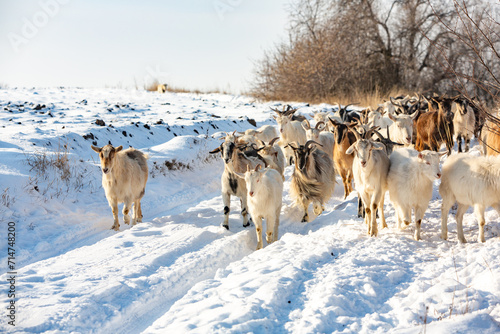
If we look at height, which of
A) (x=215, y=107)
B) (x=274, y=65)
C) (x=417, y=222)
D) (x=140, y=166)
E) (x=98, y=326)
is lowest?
(x=98, y=326)

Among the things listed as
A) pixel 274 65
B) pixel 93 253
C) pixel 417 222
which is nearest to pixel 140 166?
pixel 93 253

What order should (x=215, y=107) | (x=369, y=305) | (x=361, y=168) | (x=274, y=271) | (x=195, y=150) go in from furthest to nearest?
(x=215, y=107)
(x=195, y=150)
(x=361, y=168)
(x=274, y=271)
(x=369, y=305)

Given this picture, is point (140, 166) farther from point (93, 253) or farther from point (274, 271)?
point (274, 271)

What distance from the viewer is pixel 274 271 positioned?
5.77 metres

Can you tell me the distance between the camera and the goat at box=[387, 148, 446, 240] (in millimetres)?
6754

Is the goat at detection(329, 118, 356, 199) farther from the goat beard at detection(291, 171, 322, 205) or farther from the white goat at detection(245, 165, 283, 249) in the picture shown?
the white goat at detection(245, 165, 283, 249)

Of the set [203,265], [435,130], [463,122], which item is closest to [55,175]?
[203,265]

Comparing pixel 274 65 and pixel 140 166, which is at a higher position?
pixel 274 65

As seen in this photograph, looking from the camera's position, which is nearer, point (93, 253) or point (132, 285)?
point (132, 285)

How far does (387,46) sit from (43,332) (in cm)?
3213

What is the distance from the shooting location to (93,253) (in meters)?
7.30

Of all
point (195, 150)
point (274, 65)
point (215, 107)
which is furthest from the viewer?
point (274, 65)

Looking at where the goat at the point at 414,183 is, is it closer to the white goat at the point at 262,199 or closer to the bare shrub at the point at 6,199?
the white goat at the point at 262,199

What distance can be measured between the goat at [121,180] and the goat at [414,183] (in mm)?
4989
